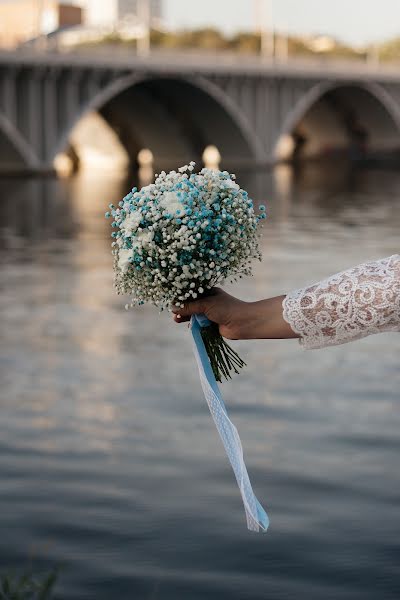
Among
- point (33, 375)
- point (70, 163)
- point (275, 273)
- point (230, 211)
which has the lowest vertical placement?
point (70, 163)

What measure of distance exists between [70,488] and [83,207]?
81.8 ft

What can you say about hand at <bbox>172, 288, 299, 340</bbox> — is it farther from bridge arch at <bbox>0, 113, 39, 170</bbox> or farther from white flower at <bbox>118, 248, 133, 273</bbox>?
bridge arch at <bbox>0, 113, 39, 170</bbox>

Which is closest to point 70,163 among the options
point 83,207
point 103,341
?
point 83,207

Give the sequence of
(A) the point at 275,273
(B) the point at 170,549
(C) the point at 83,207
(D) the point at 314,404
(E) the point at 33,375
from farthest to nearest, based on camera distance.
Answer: (C) the point at 83,207 < (A) the point at 275,273 < (E) the point at 33,375 < (D) the point at 314,404 < (B) the point at 170,549

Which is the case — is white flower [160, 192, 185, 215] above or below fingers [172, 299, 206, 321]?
above

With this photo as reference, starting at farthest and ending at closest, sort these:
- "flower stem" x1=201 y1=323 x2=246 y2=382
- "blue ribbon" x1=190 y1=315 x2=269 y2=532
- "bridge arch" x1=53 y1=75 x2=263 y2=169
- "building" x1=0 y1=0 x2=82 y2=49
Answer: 1. "building" x1=0 y1=0 x2=82 y2=49
2. "bridge arch" x1=53 y1=75 x2=263 y2=169
3. "flower stem" x1=201 y1=323 x2=246 y2=382
4. "blue ribbon" x1=190 y1=315 x2=269 y2=532

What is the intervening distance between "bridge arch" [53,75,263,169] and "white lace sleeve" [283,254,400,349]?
51.1m

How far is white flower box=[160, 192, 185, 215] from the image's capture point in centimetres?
378

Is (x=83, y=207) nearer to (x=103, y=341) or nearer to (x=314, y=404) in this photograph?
(x=103, y=341)

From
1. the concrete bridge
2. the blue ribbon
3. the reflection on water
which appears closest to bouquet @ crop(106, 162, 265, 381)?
the blue ribbon

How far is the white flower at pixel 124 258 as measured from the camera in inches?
150

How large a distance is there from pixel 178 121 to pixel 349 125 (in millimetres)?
18485

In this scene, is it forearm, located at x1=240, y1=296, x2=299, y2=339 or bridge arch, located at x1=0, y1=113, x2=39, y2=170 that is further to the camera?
bridge arch, located at x1=0, y1=113, x2=39, y2=170

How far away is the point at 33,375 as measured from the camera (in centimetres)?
992
